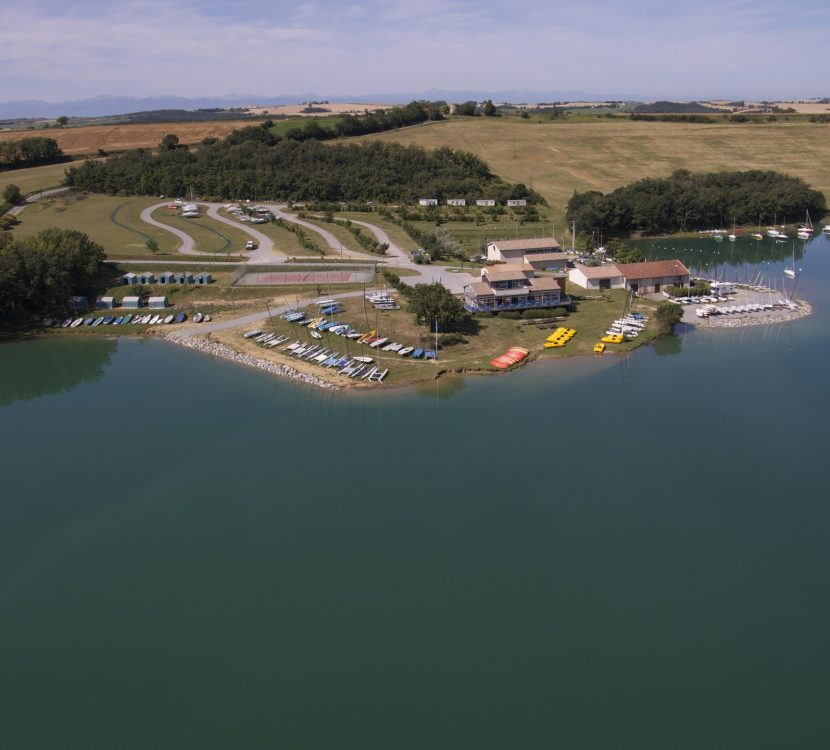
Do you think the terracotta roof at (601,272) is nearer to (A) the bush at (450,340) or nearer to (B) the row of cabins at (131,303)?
(A) the bush at (450,340)

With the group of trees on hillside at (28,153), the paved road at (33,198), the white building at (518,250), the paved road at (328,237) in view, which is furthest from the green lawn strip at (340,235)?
the group of trees on hillside at (28,153)

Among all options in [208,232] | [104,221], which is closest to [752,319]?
[208,232]

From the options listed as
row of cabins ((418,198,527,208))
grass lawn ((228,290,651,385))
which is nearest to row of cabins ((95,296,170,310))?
grass lawn ((228,290,651,385))

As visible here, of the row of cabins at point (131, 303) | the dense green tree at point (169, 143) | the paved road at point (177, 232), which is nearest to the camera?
the row of cabins at point (131, 303)

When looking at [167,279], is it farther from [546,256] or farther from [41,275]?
[546,256]

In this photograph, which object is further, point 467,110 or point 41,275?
point 467,110

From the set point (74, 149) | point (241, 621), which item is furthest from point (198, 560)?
point (74, 149)
